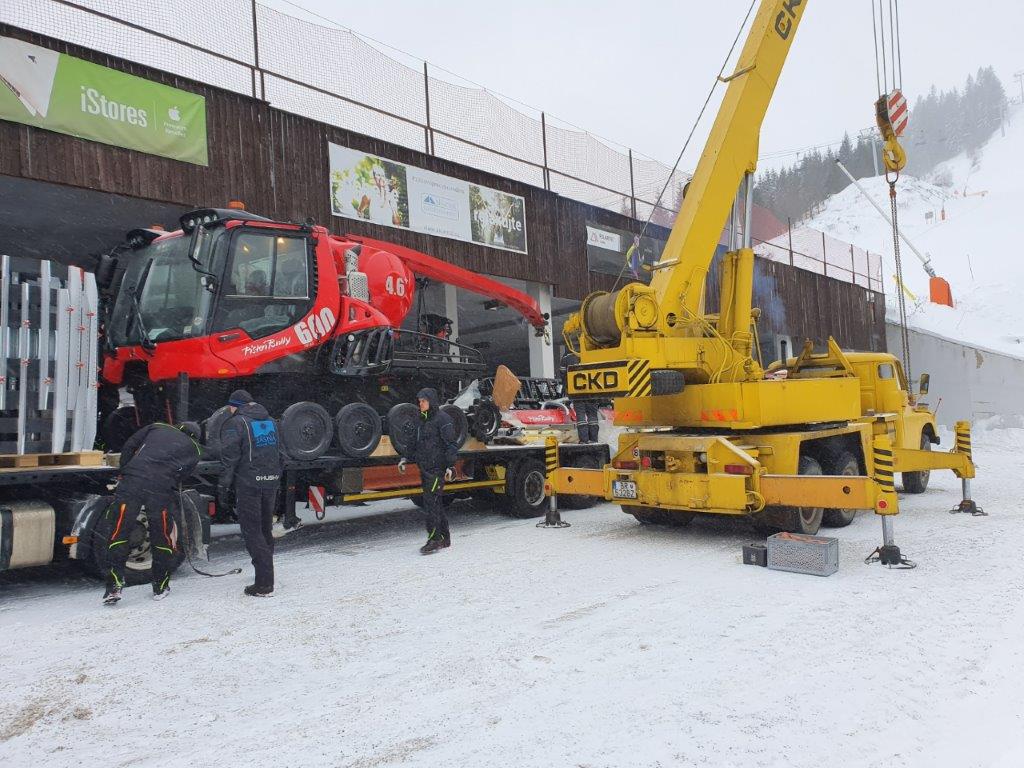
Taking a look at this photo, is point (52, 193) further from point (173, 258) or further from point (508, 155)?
point (508, 155)

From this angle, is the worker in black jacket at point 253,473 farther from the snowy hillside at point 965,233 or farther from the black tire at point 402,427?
the snowy hillside at point 965,233

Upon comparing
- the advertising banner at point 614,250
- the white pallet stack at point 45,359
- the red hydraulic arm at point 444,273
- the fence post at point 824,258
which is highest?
the fence post at point 824,258

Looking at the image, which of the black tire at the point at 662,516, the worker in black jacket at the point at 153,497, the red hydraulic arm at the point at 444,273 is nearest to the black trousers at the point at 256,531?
the worker in black jacket at the point at 153,497

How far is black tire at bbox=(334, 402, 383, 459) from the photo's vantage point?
799cm

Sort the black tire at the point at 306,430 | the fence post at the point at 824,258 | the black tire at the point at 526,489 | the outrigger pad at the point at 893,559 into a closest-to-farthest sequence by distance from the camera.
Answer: the outrigger pad at the point at 893,559 < the black tire at the point at 306,430 < the black tire at the point at 526,489 < the fence post at the point at 824,258

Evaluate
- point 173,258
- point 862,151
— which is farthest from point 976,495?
point 862,151

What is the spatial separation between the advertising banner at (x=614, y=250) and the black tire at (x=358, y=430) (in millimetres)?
10118

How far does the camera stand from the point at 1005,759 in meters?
3.05

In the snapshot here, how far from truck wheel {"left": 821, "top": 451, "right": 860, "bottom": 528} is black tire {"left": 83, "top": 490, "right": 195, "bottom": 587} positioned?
679 cm

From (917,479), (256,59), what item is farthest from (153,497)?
(917,479)

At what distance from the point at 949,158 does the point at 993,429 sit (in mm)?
129688

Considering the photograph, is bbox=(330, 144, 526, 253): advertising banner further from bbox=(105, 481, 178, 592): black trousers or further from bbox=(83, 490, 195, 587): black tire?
bbox=(105, 481, 178, 592): black trousers

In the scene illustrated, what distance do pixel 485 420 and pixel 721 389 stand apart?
3226mm

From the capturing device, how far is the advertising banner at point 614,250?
57.2 ft
